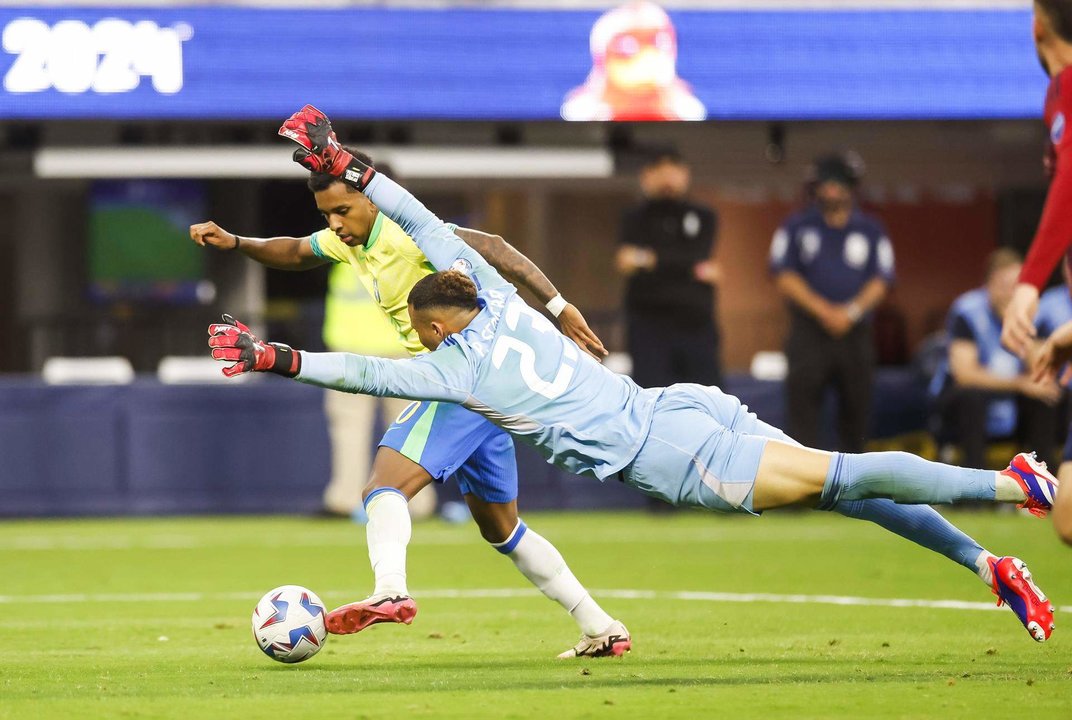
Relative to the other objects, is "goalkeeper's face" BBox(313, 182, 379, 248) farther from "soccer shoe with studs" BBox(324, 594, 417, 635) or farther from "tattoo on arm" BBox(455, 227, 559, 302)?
"soccer shoe with studs" BBox(324, 594, 417, 635)

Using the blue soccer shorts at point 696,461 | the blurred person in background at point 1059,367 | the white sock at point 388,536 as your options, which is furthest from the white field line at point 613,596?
the blurred person in background at point 1059,367

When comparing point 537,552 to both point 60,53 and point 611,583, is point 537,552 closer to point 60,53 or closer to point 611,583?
point 611,583

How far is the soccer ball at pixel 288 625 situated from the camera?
22.1ft

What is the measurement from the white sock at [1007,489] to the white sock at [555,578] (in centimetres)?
162

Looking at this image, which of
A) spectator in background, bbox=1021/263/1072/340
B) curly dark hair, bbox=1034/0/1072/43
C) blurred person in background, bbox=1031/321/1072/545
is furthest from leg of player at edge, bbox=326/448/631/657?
spectator in background, bbox=1021/263/1072/340

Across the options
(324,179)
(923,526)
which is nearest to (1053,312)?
(923,526)

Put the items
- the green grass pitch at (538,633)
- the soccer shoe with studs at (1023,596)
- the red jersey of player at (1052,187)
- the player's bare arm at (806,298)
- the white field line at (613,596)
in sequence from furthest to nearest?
the player's bare arm at (806,298) → the white field line at (613,596) → the soccer shoe with studs at (1023,596) → the green grass pitch at (538,633) → the red jersey of player at (1052,187)

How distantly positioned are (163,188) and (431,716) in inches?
544

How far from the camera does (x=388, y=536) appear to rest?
6785 mm

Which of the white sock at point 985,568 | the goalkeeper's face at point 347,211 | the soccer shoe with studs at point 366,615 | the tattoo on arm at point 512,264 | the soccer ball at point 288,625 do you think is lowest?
the soccer ball at point 288,625

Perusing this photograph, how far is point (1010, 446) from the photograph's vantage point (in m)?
14.7

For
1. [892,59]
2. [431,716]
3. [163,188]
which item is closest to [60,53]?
[163,188]

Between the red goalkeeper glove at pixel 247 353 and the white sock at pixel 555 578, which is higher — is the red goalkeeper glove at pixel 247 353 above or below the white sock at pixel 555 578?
above

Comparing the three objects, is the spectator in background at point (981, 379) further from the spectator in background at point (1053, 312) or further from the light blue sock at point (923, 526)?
the light blue sock at point (923, 526)
